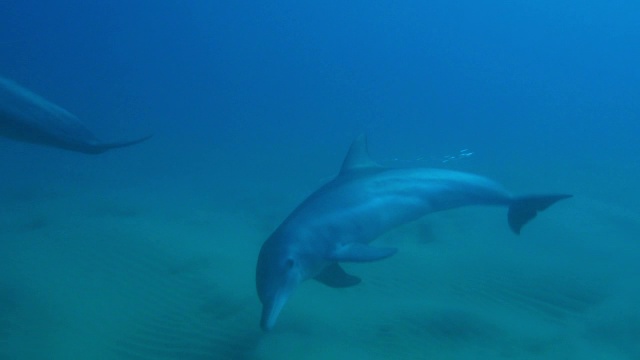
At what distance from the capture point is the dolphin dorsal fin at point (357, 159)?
726 centimetres

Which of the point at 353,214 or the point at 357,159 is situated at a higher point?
the point at 357,159

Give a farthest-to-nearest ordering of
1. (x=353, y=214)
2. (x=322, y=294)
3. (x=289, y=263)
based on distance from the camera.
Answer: (x=322, y=294), (x=353, y=214), (x=289, y=263)

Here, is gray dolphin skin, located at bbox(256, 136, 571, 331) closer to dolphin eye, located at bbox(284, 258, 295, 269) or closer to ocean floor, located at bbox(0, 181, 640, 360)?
dolphin eye, located at bbox(284, 258, 295, 269)

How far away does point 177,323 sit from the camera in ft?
19.5

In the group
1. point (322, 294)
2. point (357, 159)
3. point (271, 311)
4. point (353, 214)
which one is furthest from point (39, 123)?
point (357, 159)

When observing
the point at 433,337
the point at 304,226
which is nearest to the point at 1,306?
the point at 304,226

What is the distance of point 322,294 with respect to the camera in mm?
6727

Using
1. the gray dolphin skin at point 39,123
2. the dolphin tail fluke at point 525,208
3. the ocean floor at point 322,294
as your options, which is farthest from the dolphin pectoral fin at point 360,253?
the dolphin tail fluke at point 525,208

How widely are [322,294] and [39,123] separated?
157 inches

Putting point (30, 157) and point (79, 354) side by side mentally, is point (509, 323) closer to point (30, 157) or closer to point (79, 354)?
point (79, 354)

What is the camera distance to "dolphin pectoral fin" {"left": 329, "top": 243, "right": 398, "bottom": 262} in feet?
18.4

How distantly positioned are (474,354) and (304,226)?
227 centimetres

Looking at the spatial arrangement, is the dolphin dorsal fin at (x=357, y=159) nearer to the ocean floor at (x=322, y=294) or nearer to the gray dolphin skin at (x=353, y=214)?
the gray dolphin skin at (x=353, y=214)

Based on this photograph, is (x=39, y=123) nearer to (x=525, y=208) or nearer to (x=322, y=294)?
(x=322, y=294)
